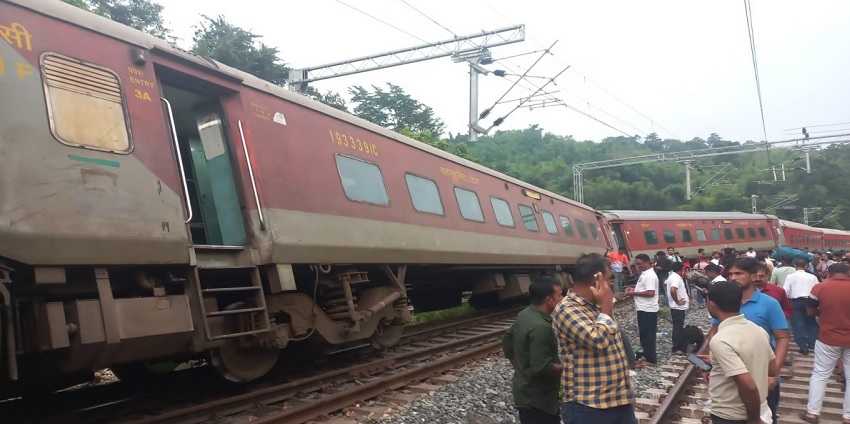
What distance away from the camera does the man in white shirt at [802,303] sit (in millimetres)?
7707

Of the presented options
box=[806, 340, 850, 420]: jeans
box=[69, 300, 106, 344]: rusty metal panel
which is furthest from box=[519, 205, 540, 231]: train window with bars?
box=[69, 300, 106, 344]: rusty metal panel

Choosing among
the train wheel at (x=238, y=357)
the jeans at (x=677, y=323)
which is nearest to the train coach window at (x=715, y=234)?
the jeans at (x=677, y=323)

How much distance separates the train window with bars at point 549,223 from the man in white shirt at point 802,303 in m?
5.38

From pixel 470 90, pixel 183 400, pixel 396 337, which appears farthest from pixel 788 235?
pixel 183 400

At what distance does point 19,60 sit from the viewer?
3.85 m

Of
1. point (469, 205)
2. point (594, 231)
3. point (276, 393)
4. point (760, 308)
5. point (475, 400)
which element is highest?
point (469, 205)

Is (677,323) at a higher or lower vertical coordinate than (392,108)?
lower

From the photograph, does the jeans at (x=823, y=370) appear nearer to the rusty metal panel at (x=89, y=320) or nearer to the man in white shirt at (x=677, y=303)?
the man in white shirt at (x=677, y=303)

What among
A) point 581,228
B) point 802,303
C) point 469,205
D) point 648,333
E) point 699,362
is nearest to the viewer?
point 699,362

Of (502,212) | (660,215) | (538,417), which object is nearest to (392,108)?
(660,215)

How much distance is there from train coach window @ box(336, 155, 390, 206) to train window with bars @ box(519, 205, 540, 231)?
16.9 ft

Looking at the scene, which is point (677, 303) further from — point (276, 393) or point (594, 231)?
point (594, 231)

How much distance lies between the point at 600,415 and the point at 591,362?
A: 295 mm

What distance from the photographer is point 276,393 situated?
18.4ft
